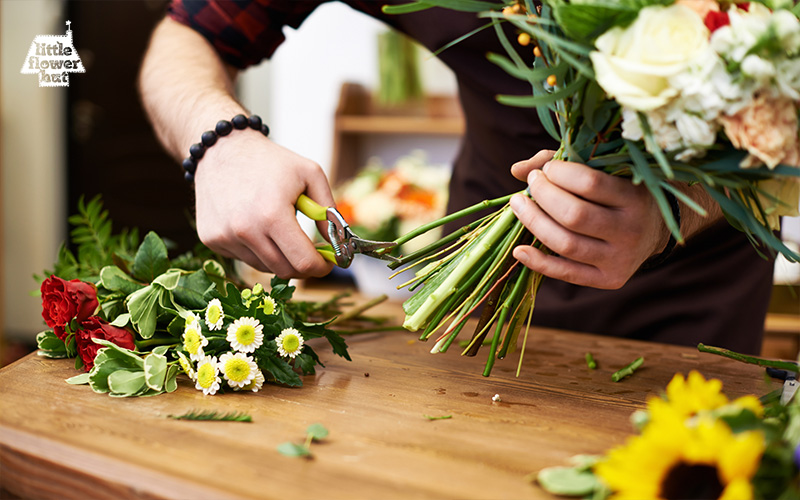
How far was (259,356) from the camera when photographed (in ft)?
2.49

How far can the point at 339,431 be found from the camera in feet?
2.09

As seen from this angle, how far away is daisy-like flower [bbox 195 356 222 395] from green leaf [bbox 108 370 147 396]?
2.5 inches

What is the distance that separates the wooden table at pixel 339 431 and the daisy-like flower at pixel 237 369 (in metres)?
0.02

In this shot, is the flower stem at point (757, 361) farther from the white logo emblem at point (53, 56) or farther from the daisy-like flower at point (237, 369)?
the white logo emblem at point (53, 56)

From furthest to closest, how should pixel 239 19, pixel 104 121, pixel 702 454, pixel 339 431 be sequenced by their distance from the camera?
pixel 104 121, pixel 239 19, pixel 339 431, pixel 702 454

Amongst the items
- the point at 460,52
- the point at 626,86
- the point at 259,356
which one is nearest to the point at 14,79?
the point at 460,52

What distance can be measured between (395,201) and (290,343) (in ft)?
4.49

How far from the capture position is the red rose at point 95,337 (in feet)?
2.54

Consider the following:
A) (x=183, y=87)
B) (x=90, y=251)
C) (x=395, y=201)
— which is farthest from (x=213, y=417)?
(x=395, y=201)

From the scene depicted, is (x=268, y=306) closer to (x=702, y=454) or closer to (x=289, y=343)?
(x=289, y=343)

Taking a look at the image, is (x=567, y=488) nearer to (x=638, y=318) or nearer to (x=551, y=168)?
(x=551, y=168)

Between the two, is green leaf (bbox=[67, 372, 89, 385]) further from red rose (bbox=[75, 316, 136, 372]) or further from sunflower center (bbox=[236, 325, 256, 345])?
sunflower center (bbox=[236, 325, 256, 345])

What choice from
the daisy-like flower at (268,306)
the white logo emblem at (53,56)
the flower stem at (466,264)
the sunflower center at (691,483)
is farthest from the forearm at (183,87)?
the sunflower center at (691,483)

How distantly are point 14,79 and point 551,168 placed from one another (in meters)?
3.83
